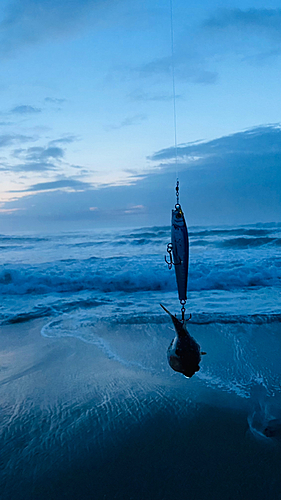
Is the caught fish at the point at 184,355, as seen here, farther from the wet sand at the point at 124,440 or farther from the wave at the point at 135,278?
the wave at the point at 135,278

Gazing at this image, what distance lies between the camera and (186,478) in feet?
9.43

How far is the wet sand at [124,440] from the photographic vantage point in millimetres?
2801

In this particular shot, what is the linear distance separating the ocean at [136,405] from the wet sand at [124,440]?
12 mm

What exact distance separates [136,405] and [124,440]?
619 millimetres

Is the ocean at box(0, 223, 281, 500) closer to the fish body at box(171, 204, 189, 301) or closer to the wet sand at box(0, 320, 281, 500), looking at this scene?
the wet sand at box(0, 320, 281, 500)

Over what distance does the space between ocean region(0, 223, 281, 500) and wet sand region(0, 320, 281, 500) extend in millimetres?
12

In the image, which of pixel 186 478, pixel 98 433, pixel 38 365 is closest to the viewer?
pixel 186 478

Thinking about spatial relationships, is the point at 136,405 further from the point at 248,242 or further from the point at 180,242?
the point at 248,242

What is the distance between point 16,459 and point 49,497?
670mm

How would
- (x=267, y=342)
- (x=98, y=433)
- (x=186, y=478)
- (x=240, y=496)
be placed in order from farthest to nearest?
(x=267, y=342) < (x=98, y=433) < (x=186, y=478) < (x=240, y=496)

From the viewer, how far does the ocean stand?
2.88 metres

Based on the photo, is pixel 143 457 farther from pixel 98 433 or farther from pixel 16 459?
pixel 16 459

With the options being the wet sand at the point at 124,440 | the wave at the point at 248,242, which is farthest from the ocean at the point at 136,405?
the wave at the point at 248,242

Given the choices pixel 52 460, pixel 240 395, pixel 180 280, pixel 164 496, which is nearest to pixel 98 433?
pixel 52 460
